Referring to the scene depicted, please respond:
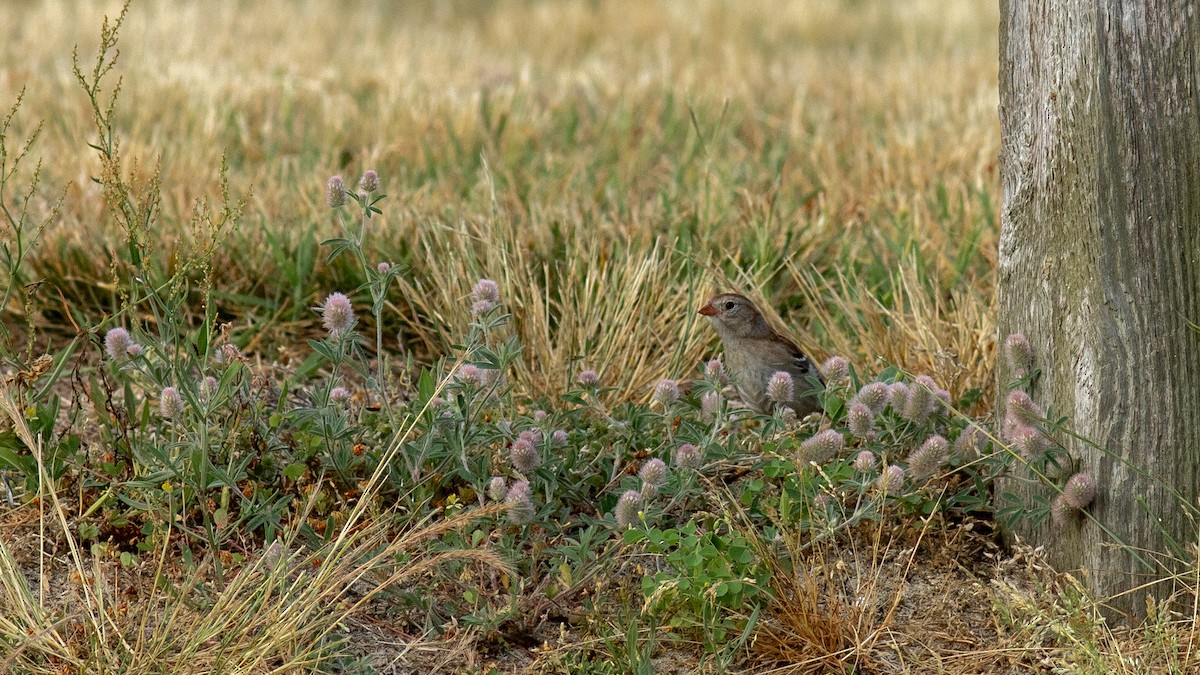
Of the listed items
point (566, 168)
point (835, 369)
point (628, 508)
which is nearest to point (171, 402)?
point (628, 508)

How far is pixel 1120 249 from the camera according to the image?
9.93 feet

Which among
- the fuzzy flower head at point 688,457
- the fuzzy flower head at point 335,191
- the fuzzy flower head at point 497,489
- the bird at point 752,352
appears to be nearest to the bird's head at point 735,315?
the bird at point 752,352

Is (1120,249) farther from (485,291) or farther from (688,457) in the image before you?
(485,291)

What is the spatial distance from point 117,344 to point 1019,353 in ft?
6.84

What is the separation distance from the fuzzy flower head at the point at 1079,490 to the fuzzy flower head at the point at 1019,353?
11.2 inches

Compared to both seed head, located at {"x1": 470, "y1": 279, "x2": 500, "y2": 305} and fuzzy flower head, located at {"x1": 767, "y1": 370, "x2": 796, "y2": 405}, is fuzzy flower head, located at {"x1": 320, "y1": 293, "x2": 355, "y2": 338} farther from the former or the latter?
fuzzy flower head, located at {"x1": 767, "y1": 370, "x2": 796, "y2": 405}

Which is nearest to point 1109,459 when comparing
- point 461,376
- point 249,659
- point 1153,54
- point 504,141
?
point 1153,54

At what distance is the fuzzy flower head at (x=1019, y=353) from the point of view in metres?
3.23

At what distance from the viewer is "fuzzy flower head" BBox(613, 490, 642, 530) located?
314cm

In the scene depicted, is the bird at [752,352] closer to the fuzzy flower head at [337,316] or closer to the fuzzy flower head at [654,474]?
the fuzzy flower head at [654,474]

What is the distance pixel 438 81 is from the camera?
26.0 ft

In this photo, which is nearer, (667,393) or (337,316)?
(337,316)

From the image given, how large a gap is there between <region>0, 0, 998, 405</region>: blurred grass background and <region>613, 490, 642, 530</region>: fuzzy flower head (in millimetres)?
819

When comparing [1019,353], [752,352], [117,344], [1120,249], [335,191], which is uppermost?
[335,191]
